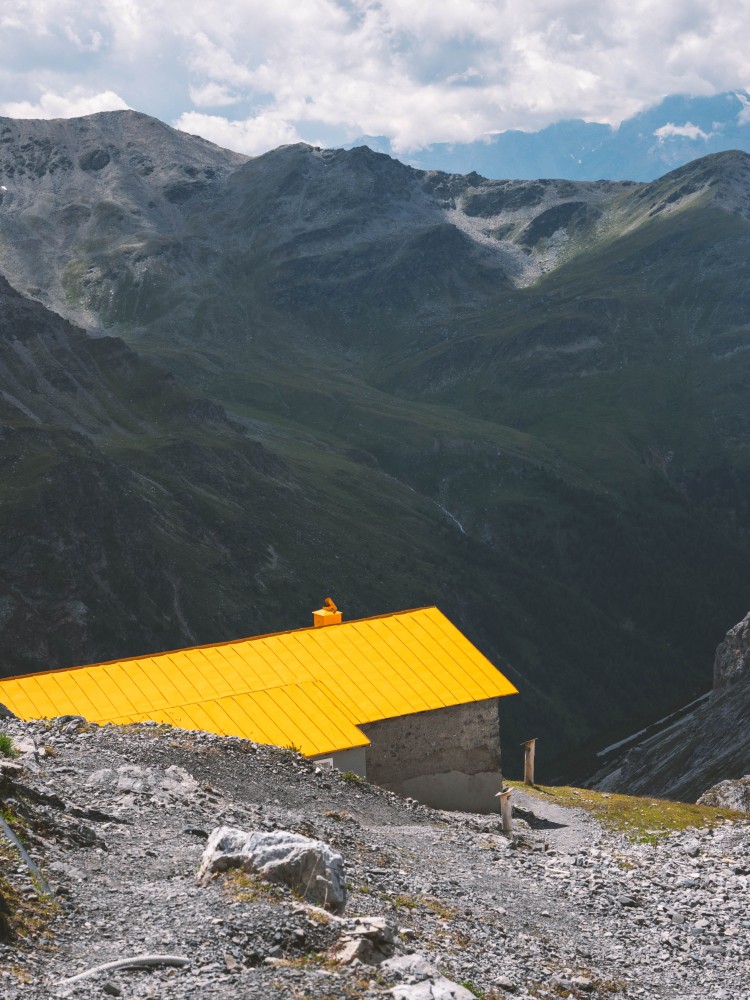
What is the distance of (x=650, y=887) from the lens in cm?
3002

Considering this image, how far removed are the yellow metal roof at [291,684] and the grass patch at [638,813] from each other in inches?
259

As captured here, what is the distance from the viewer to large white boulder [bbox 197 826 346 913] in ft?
69.5

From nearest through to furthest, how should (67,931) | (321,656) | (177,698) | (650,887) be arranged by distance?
(67,931) < (650,887) < (177,698) < (321,656)

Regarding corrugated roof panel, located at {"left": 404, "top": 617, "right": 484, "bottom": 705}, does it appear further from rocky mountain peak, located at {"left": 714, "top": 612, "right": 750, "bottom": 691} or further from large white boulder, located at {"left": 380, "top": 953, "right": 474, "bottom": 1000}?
rocky mountain peak, located at {"left": 714, "top": 612, "right": 750, "bottom": 691}

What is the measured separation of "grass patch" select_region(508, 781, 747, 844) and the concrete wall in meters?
4.66

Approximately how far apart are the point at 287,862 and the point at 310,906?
1.15 metres

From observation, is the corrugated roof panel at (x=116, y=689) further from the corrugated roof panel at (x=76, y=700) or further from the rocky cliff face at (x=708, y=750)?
the rocky cliff face at (x=708, y=750)

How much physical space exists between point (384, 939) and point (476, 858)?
1242 cm

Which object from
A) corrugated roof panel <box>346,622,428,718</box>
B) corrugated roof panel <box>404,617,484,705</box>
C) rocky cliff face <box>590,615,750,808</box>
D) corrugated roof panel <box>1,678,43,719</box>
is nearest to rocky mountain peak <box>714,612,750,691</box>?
rocky cliff face <box>590,615,750,808</box>

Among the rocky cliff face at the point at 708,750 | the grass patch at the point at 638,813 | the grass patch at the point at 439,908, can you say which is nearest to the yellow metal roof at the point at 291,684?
the grass patch at the point at 638,813

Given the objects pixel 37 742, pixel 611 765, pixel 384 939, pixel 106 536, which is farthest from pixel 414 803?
pixel 106 536

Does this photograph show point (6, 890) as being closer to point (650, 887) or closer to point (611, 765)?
point (650, 887)

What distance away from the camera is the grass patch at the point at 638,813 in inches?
1594

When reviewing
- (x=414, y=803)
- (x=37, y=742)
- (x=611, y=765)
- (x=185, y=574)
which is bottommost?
(x=611, y=765)
